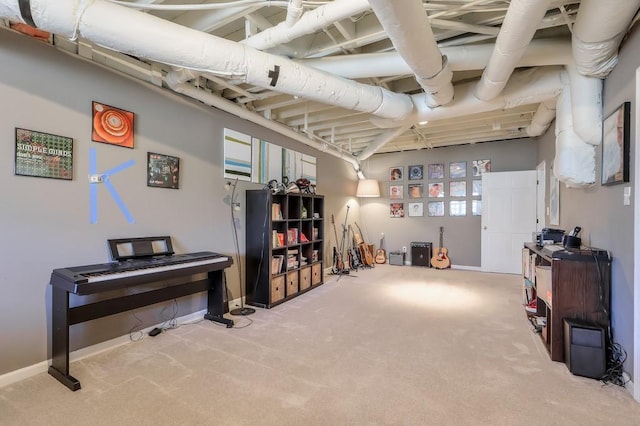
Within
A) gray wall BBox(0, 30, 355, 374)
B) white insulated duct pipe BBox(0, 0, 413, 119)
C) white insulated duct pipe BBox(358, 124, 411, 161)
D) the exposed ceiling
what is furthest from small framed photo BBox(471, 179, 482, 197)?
gray wall BBox(0, 30, 355, 374)

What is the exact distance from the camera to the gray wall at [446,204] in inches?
246

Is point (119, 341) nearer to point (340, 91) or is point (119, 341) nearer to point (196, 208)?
point (196, 208)

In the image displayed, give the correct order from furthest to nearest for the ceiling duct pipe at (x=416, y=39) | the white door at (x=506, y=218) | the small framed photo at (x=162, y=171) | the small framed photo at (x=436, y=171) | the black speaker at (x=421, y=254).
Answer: the small framed photo at (x=436, y=171) → the black speaker at (x=421, y=254) → the white door at (x=506, y=218) → the small framed photo at (x=162, y=171) → the ceiling duct pipe at (x=416, y=39)

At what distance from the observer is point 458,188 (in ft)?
22.0

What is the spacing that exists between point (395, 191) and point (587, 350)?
5.38 metres

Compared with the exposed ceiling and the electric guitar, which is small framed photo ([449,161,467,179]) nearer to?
the electric guitar

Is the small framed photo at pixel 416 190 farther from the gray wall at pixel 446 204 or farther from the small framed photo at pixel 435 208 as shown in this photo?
the small framed photo at pixel 435 208

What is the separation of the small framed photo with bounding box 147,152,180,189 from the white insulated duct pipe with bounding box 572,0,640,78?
3.64 meters

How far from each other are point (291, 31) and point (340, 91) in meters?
0.76

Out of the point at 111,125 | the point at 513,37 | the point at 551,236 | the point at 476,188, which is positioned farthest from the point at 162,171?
the point at 476,188

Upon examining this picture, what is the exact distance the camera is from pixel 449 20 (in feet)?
8.22

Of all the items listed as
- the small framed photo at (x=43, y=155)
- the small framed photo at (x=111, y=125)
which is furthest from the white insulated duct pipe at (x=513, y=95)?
the small framed photo at (x=43, y=155)

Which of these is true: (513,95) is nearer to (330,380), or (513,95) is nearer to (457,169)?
(330,380)

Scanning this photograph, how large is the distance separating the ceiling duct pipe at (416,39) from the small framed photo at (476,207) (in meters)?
4.33
